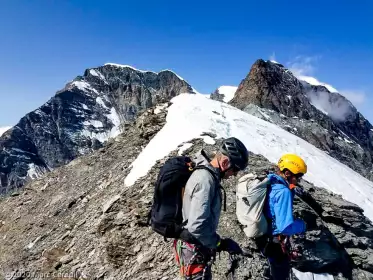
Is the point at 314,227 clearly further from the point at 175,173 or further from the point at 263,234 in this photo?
the point at 175,173

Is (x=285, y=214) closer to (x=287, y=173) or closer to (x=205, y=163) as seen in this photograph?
(x=287, y=173)

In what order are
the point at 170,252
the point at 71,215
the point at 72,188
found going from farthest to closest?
the point at 72,188
the point at 71,215
the point at 170,252

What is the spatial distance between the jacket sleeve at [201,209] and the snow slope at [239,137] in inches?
379

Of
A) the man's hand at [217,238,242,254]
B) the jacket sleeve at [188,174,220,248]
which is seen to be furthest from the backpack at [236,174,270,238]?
the jacket sleeve at [188,174,220,248]

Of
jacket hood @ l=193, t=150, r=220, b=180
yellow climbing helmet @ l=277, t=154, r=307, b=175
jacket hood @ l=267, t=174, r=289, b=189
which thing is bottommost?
jacket hood @ l=267, t=174, r=289, b=189

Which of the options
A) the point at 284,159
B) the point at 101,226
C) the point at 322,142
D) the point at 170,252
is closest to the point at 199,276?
the point at 284,159

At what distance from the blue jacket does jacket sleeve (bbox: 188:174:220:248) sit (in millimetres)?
1787

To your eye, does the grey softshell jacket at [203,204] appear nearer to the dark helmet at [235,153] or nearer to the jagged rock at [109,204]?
the dark helmet at [235,153]

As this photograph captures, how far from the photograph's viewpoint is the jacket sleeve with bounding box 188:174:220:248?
19.8 feet

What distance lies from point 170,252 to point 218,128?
27.3 feet

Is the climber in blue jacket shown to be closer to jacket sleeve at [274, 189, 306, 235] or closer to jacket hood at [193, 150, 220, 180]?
jacket sleeve at [274, 189, 306, 235]

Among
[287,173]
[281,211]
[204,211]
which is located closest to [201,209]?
[204,211]

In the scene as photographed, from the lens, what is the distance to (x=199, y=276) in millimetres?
6707

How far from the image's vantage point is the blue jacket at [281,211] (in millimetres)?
7309
